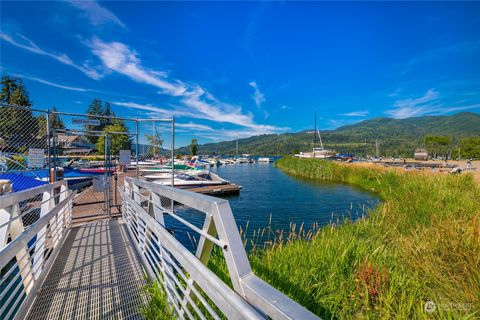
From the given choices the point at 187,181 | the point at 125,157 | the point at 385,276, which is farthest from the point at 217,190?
the point at 385,276

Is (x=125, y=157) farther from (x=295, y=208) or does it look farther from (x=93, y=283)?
(x=295, y=208)

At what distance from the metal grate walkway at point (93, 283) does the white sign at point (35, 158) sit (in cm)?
178

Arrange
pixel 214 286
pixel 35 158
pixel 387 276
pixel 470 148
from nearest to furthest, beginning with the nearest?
pixel 214 286
pixel 387 276
pixel 35 158
pixel 470 148

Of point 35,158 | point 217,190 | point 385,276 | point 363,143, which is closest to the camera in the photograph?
point 385,276

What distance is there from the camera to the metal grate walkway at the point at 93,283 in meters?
2.44

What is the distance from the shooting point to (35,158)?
5.01 metres

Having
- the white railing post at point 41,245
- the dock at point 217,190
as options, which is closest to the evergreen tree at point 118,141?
the white railing post at point 41,245

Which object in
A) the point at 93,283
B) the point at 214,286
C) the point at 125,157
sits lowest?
the point at 93,283

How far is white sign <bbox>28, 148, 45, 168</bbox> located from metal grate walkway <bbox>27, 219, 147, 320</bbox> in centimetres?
178

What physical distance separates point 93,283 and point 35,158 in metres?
3.44

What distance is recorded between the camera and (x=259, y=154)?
438 feet

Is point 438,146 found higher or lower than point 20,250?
higher

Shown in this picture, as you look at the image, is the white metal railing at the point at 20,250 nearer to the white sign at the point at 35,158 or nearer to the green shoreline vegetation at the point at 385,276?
the green shoreline vegetation at the point at 385,276

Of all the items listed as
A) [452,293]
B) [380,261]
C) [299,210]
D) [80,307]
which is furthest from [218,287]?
[299,210]
